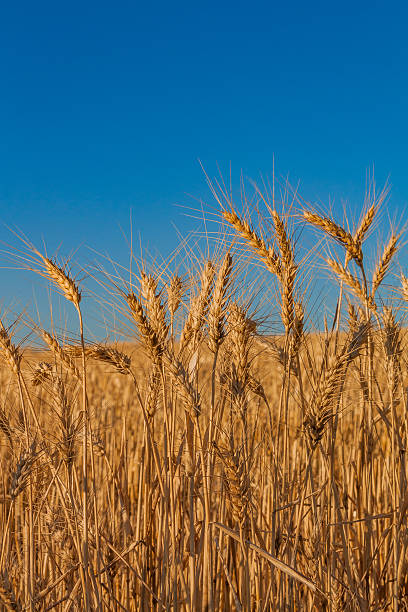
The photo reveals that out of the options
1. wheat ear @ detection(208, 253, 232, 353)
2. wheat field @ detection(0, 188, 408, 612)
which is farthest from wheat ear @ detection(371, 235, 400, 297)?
wheat ear @ detection(208, 253, 232, 353)

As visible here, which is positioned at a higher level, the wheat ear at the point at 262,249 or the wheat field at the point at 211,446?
the wheat ear at the point at 262,249

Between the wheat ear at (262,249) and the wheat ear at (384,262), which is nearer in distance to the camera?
the wheat ear at (262,249)

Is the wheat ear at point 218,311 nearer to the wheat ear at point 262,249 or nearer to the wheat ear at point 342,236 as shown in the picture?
the wheat ear at point 262,249

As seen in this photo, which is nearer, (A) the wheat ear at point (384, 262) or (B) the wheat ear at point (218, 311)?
(B) the wheat ear at point (218, 311)

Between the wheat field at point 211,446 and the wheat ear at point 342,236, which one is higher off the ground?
the wheat ear at point 342,236

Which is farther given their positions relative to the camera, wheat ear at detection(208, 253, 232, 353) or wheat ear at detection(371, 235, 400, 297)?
wheat ear at detection(371, 235, 400, 297)

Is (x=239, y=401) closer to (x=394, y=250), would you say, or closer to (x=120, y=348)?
(x=120, y=348)

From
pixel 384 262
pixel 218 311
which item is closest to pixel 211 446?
pixel 218 311

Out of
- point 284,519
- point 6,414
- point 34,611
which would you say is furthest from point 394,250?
point 34,611

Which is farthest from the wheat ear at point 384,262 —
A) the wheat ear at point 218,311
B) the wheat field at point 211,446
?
the wheat ear at point 218,311

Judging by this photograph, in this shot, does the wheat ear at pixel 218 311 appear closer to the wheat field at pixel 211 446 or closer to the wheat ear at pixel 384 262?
the wheat field at pixel 211 446

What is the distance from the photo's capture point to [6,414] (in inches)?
99.3

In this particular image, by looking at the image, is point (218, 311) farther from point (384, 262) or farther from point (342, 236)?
point (384, 262)

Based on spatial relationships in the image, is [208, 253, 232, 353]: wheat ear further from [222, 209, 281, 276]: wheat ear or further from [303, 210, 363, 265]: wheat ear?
[303, 210, 363, 265]: wheat ear
